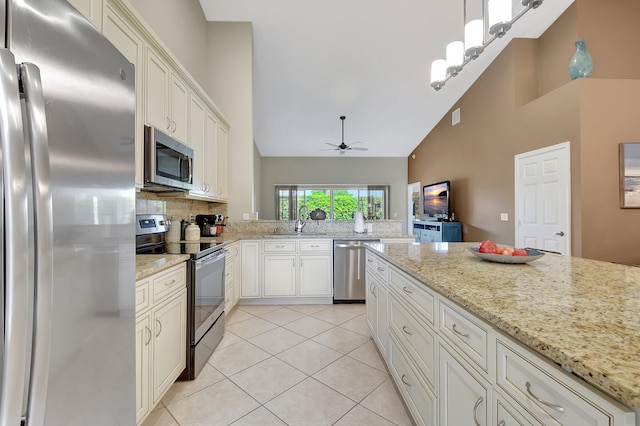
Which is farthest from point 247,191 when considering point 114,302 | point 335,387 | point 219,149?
point 114,302

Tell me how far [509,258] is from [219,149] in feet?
10.4

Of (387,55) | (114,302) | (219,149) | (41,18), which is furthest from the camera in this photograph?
(387,55)

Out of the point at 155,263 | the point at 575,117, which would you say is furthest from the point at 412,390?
the point at 575,117

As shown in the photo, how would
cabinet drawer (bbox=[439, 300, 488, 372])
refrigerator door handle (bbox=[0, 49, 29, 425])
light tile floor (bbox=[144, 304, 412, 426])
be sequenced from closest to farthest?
refrigerator door handle (bbox=[0, 49, 29, 425]), cabinet drawer (bbox=[439, 300, 488, 372]), light tile floor (bbox=[144, 304, 412, 426])

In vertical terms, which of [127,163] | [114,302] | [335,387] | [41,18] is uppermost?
[41,18]

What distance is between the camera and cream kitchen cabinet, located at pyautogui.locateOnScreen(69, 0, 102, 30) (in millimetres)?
1250

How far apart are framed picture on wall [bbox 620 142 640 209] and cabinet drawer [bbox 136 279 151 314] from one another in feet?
15.4

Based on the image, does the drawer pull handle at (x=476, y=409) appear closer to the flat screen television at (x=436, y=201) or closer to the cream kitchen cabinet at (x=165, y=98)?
the cream kitchen cabinet at (x=165, y=98)

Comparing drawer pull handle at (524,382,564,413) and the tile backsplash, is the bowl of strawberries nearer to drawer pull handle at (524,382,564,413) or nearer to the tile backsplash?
drawer pull handle at (524,382,564,413)

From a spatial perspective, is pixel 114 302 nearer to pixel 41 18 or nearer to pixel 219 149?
pixel 41 18

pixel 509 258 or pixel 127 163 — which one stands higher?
pixel 127 163

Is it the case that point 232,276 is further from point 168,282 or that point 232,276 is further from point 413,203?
point 413,203

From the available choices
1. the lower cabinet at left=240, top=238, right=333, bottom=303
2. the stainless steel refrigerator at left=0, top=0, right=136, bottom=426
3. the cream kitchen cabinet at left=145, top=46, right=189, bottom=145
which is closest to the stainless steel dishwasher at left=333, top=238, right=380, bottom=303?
the lower cabinet at left=240, top=238, right=333, bottom=303

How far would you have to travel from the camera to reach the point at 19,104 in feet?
1.62
